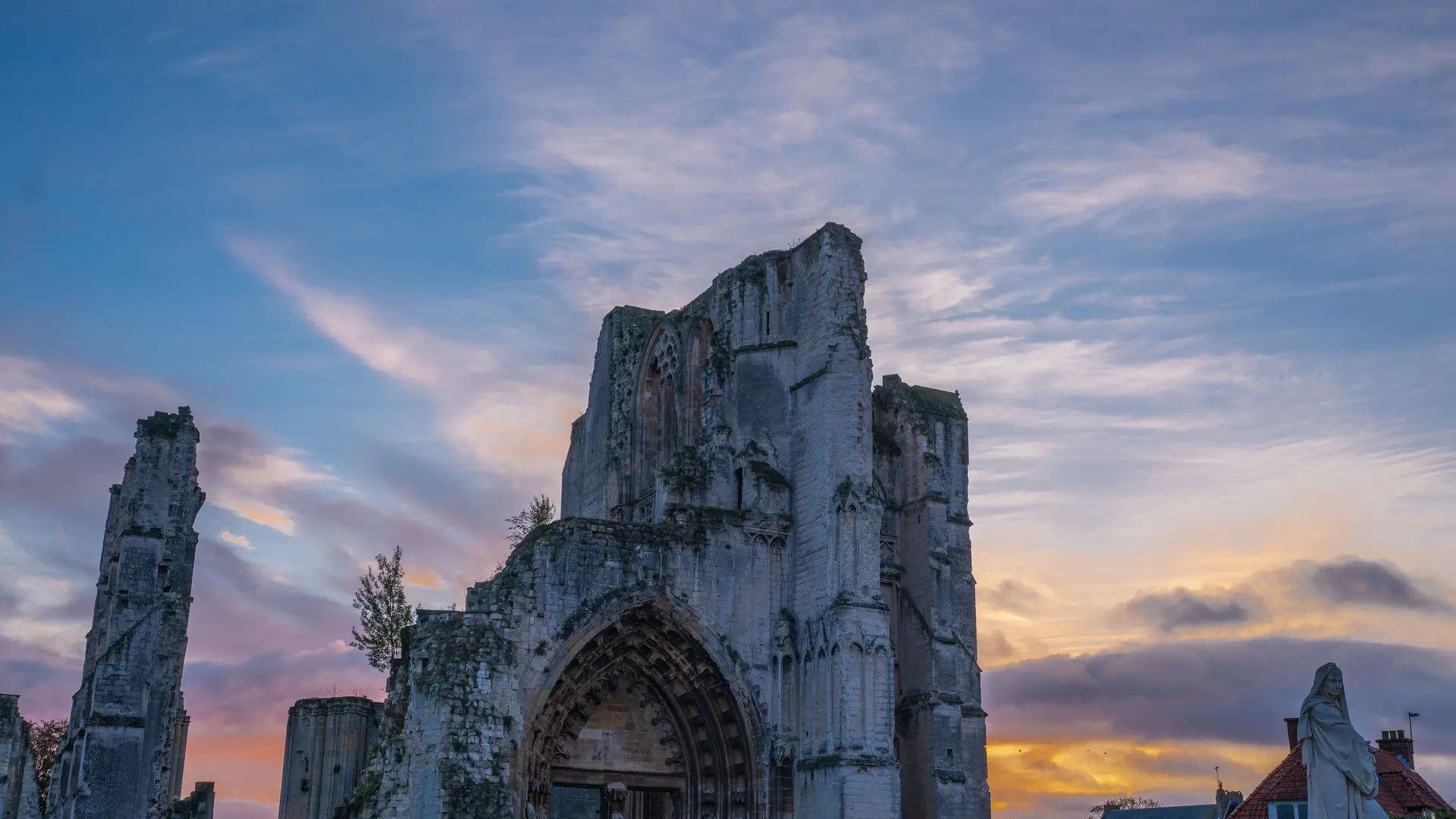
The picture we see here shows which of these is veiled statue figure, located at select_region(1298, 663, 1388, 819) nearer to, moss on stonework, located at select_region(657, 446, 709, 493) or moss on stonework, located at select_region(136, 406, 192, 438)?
moss on stonework, located at select_region(657, 446, 709, 493)

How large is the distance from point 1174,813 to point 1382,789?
21.0 m

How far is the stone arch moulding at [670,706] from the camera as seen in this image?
23.6m

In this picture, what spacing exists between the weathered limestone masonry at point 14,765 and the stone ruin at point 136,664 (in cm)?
2

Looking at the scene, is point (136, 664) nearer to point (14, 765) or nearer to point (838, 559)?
point (14, 765)

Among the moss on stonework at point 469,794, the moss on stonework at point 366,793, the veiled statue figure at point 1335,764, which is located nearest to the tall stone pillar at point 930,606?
the moss on stonework at point 469,794

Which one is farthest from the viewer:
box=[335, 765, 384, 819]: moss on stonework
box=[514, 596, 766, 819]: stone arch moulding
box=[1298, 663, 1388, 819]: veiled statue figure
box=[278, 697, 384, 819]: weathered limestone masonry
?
box=[278, 697, 384, 819]: weathered limestone masonry

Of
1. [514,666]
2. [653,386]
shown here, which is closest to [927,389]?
[653,386]

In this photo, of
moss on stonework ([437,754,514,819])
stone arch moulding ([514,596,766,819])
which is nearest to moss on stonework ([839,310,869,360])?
stone arch moulding ([514,596,766,819])

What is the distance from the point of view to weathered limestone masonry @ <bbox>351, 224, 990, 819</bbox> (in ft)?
72.2

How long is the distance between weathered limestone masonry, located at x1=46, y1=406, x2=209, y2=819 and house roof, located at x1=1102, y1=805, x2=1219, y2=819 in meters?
32.1

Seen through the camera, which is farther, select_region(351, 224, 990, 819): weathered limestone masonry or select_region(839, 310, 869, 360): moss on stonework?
select_region(839, 310, 869, 360): moss on stonework

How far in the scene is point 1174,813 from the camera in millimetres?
47438

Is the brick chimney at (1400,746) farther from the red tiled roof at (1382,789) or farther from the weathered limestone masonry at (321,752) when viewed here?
the weathered limestone masonry at (321,752)

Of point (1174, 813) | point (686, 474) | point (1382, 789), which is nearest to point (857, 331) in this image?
point (686, 474)
